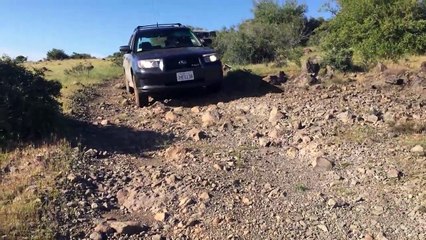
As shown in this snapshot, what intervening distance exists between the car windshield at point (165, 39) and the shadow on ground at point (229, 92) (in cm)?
93

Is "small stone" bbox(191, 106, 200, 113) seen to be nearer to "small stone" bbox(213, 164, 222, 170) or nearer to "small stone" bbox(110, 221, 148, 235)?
"small stone" bbox(213, 164, 222, 170)

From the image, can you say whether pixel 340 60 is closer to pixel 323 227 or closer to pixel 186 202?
pixel 186 202

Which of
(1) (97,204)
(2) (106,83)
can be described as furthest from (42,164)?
(2) (106,83)

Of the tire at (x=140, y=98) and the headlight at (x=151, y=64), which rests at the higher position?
the headlight at (x=151, y=64)

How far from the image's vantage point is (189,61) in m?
9.30

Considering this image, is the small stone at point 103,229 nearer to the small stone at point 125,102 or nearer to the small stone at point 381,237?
the small stone at point 381,237

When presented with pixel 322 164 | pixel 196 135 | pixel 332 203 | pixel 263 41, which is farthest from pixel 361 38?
pixel 332 203

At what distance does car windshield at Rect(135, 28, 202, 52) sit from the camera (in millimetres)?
10203

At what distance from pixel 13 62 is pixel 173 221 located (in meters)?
4.98

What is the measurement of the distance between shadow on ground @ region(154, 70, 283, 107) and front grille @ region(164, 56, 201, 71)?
695 mm

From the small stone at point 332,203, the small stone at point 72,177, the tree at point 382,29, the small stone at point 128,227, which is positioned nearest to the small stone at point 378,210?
the small stone at point 332,203

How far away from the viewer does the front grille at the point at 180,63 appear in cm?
921

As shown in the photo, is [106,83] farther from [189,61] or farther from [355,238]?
[355,238]

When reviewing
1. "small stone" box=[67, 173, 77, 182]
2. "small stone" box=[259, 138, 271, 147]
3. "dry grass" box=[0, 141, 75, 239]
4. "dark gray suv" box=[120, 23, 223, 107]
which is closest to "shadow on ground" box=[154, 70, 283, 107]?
"dark gray suv" box=[120, 23, 223, 107]
